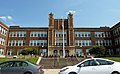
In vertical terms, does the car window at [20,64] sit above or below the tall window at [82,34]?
below

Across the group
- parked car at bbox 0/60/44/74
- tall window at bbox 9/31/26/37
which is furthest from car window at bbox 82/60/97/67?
tall window at bbox 9/31/26/37

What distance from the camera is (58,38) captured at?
2442 inches

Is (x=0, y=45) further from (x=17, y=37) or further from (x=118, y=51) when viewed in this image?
(x=118, y=51)

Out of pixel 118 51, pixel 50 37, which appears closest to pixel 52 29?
pixel 50 37

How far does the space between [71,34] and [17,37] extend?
19.9 m

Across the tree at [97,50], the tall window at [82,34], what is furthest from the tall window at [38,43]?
the tree at [97,50]

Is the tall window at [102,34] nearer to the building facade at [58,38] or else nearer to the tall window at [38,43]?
the building facade at [58,38]

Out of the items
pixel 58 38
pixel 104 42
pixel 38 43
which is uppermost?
pixel 58 38

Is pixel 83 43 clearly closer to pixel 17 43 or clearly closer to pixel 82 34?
pixel 82 34

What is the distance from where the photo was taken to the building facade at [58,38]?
60.7m

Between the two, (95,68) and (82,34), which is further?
(82,34)

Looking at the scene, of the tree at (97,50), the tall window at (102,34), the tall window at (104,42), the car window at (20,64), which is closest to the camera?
the car window at (20,64)

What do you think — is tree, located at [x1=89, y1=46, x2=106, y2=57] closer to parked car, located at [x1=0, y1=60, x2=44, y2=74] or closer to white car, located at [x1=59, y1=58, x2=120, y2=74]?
white car, located at [x1=59, y1=58, x2=120, y2=74]

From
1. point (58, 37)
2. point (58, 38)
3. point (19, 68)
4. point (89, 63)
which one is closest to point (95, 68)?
point (89, 63)
